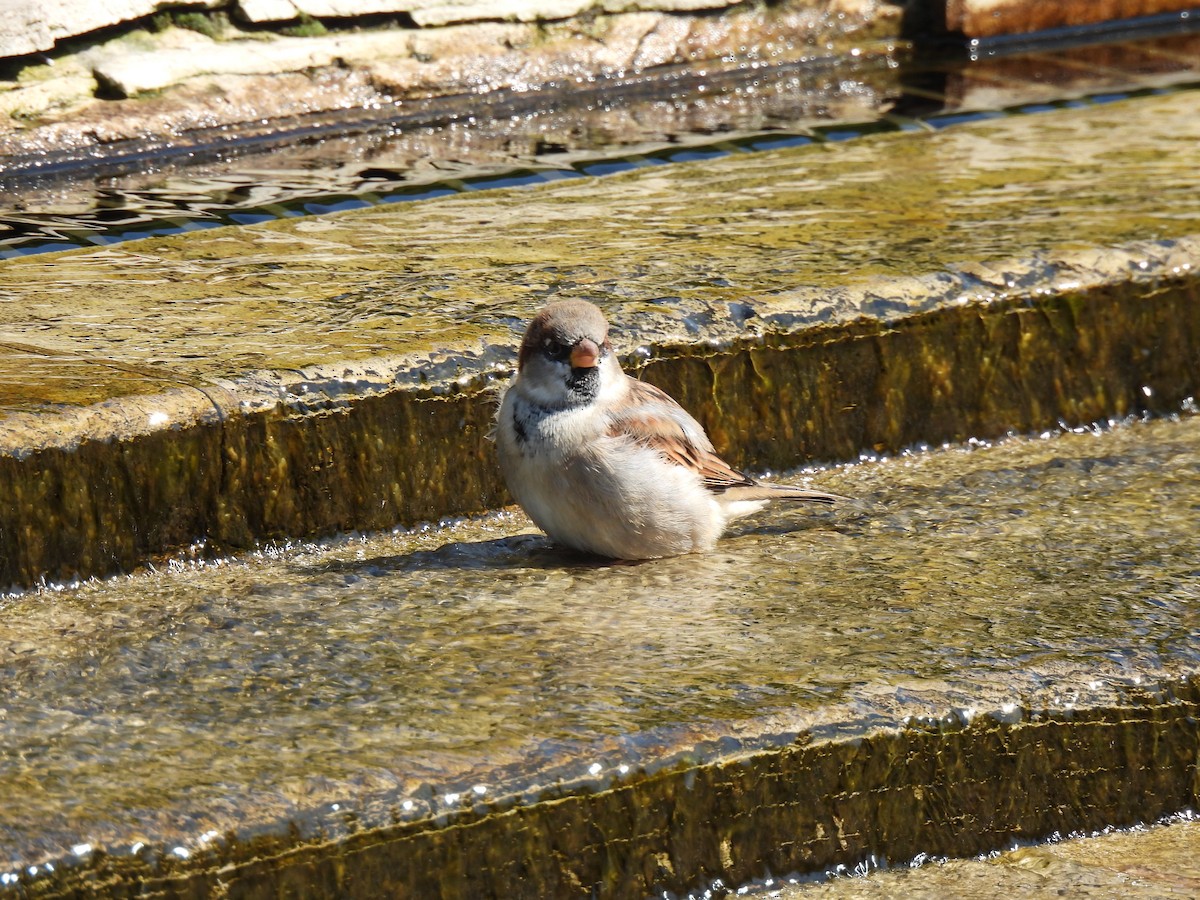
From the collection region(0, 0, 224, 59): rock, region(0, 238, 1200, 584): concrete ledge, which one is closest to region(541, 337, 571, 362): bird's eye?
region(0, 238, 1200, 584): concrete ledge

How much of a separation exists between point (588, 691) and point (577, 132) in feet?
13.6

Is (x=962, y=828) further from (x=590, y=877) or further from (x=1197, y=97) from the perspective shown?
(x=1197, y=97)

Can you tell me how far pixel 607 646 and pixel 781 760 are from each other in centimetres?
51

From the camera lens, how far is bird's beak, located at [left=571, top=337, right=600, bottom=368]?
3580 millimetres

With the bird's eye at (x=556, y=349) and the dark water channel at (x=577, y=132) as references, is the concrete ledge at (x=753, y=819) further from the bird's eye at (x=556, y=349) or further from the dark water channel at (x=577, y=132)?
the dark water channel at (x=577, y=132)

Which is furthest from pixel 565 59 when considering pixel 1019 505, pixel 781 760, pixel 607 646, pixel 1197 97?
pixel 781 760

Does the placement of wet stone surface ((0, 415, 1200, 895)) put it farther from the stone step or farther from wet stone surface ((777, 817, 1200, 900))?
the stone step

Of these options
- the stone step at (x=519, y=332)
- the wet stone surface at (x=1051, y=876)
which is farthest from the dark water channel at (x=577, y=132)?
the wet stone surface at (x=1051, y=876)

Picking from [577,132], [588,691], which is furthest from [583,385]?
[577,132]

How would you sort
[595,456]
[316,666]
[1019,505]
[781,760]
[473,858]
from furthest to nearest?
[1019,505] → [595,456] → [316,666] → [781,760] → [473,858]

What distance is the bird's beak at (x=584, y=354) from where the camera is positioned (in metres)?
3.58

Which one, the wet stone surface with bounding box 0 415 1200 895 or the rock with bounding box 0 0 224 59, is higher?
the rock with bounding box 0 0 224 59

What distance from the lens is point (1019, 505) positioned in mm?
4004

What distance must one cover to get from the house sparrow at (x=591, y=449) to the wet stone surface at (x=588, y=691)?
0.11 meters
